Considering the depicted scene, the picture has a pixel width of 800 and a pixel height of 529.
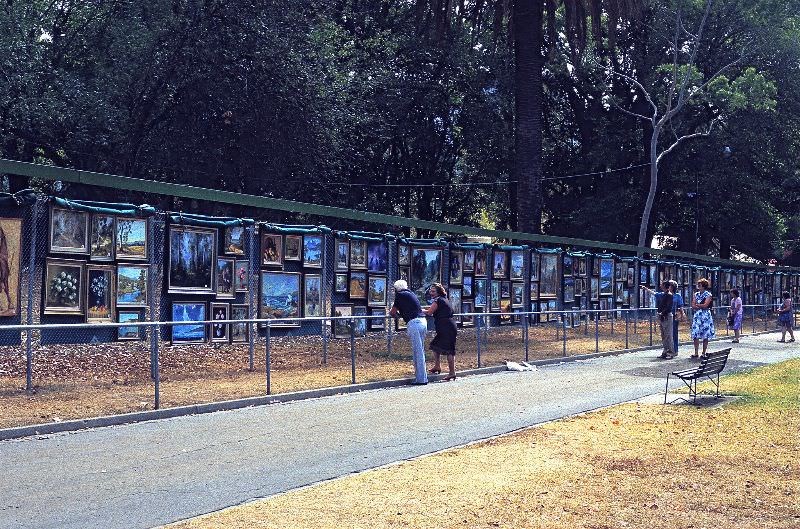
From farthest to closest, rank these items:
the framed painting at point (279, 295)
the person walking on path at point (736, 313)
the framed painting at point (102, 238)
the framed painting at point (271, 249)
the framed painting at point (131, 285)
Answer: the person walking on path at point (736, 313) < the framed painting at point (271, 249) < the framed painting at point (279, 295) < the framed painting at point (131, 285) < the framed painting at point (102, 238)

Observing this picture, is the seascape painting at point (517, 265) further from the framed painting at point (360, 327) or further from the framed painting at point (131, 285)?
the framed painting at point (131, 285)

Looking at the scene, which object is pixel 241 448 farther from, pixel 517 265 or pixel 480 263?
pixel 517 265

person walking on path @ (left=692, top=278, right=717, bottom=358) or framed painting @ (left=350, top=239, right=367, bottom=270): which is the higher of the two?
framed painting @ (left=350, top=239, right=367, bottom=270)

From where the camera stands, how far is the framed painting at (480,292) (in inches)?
1030

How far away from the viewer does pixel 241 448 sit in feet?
36.1

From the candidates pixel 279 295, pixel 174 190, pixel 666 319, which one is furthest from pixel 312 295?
pixel 666 319

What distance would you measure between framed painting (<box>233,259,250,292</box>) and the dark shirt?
278 cm

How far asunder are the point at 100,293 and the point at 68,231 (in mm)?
1058

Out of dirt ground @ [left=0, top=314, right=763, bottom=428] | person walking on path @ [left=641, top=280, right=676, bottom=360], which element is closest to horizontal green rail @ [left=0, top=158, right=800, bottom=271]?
dirt ground @ [left=0, top=314, right=763, bottom=428]

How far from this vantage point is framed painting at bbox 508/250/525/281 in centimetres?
2802

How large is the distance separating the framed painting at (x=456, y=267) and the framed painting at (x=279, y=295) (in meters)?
6.36

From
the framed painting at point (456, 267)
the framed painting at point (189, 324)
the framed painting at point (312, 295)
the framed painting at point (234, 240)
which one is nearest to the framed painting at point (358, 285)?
the framed painting at point (312, 295)

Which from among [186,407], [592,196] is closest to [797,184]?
[592,196]

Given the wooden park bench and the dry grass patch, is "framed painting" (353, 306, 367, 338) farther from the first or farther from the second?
the dry grass patch
